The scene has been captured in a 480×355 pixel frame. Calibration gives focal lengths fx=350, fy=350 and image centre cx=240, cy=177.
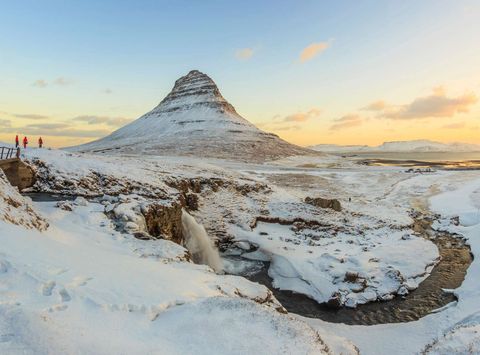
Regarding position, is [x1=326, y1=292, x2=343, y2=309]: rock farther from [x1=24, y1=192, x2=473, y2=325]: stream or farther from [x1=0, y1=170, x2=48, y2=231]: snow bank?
[x1=0, y1=170, x2=48, y2=231]: snow bank

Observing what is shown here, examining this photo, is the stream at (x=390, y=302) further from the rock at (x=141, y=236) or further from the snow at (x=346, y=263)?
the rock at (x=141, y=236)

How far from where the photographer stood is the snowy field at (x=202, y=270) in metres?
7.84

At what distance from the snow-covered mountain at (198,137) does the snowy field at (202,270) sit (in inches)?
3126

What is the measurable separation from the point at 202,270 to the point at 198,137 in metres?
130

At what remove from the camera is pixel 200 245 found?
77.8 feet

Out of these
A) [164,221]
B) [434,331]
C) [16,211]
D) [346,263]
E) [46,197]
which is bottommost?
[434,331]

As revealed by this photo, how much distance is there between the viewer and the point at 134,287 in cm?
→ 1042

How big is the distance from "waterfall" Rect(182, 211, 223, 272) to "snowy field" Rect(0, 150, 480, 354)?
412 mm

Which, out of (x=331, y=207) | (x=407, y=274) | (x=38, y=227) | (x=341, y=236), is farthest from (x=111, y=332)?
(x=331, y=207)

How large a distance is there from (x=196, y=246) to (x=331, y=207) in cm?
1655

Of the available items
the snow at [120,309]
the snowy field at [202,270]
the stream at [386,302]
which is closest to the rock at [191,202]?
the snowy field at [202,270]

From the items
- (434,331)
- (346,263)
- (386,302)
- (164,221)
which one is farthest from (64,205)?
(434,331)

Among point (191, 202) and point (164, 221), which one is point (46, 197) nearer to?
point (164, 221)

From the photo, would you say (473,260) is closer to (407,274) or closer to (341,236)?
(407,274)
